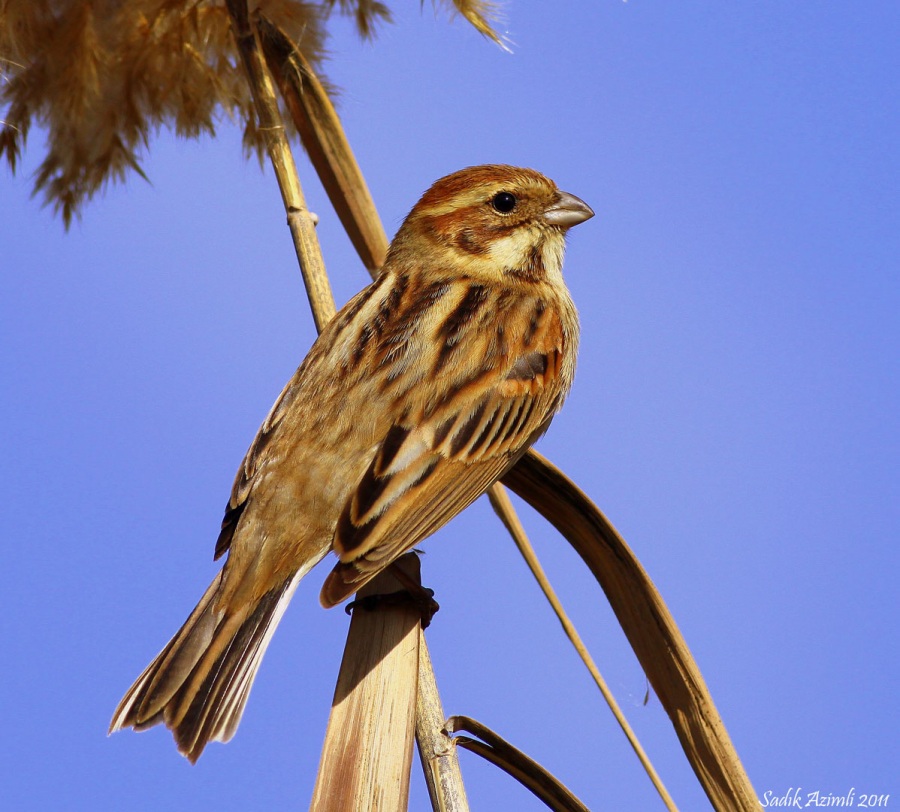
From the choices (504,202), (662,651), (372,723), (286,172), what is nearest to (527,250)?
(504,202)

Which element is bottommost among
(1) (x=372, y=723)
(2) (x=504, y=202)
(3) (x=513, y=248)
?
(1) (x=372, y=723)

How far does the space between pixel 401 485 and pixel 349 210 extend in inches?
30.6

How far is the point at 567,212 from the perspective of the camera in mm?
3498

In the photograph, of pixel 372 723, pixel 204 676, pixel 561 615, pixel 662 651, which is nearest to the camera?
pixel 372 723

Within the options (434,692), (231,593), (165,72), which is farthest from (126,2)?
(434,692)

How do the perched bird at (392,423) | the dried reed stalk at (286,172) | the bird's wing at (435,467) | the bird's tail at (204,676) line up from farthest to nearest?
the dried reed stalk at (286,172) < the bird's wing at (435,467) < the perched bird at (392,423) < the bird's tail at (204,676)

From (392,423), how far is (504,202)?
111 cm

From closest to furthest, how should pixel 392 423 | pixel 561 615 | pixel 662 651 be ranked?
pixel 662 651, pixel 561 615, pixel 392 423

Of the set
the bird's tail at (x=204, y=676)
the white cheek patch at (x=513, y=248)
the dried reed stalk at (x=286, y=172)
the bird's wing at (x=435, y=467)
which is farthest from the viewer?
the white cheek patch at (x=513, y=248)

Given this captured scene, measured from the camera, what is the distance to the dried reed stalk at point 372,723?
1673 mm

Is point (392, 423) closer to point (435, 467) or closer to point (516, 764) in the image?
point (435, 467)

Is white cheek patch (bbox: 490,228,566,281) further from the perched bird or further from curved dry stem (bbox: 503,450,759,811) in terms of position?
curved dry stem (bbox: 503,450,759,811)

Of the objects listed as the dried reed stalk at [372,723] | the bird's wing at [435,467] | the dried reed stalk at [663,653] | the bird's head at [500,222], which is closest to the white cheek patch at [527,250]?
the bird's head at [500,222]

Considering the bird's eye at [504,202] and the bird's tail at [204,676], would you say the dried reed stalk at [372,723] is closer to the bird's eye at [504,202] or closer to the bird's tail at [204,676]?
the bird's tail at [204,676]
